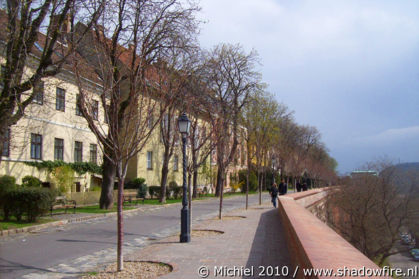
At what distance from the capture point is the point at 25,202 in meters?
15.4

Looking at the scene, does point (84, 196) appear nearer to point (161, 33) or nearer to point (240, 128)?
point (161, 33)

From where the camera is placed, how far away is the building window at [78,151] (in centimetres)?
3066

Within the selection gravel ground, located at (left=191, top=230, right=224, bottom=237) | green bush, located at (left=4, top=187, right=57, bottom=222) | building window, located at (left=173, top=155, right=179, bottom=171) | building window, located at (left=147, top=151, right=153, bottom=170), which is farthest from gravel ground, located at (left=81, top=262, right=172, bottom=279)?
building window, located at (left=173, top=155, right=179, bottom=171)

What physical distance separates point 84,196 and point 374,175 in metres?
24.5

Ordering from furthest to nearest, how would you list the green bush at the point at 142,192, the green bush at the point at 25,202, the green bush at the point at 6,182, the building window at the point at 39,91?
the green bush at the point at 142,192 < the green bush at the point at 6,182 < the green bush at the point at 25,202 < the building window at the point at 39,91

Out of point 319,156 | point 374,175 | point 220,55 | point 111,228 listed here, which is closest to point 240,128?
point 220,55

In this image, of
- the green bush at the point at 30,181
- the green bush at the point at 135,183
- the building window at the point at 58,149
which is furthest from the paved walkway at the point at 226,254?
the green bush at the point at 135,183

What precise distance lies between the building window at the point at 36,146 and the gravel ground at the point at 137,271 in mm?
20123

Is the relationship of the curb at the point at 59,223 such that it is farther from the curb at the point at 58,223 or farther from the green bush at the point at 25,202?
the green bush at the point at 25,202

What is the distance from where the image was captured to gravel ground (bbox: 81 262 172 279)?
24.3ft

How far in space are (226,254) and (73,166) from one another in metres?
23.0

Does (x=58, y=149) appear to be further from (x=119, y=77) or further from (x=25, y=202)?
(x=119, y=77)

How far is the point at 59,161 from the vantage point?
27891 millimetres

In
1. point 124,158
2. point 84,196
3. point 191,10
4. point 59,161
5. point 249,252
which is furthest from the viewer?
point 59,161
